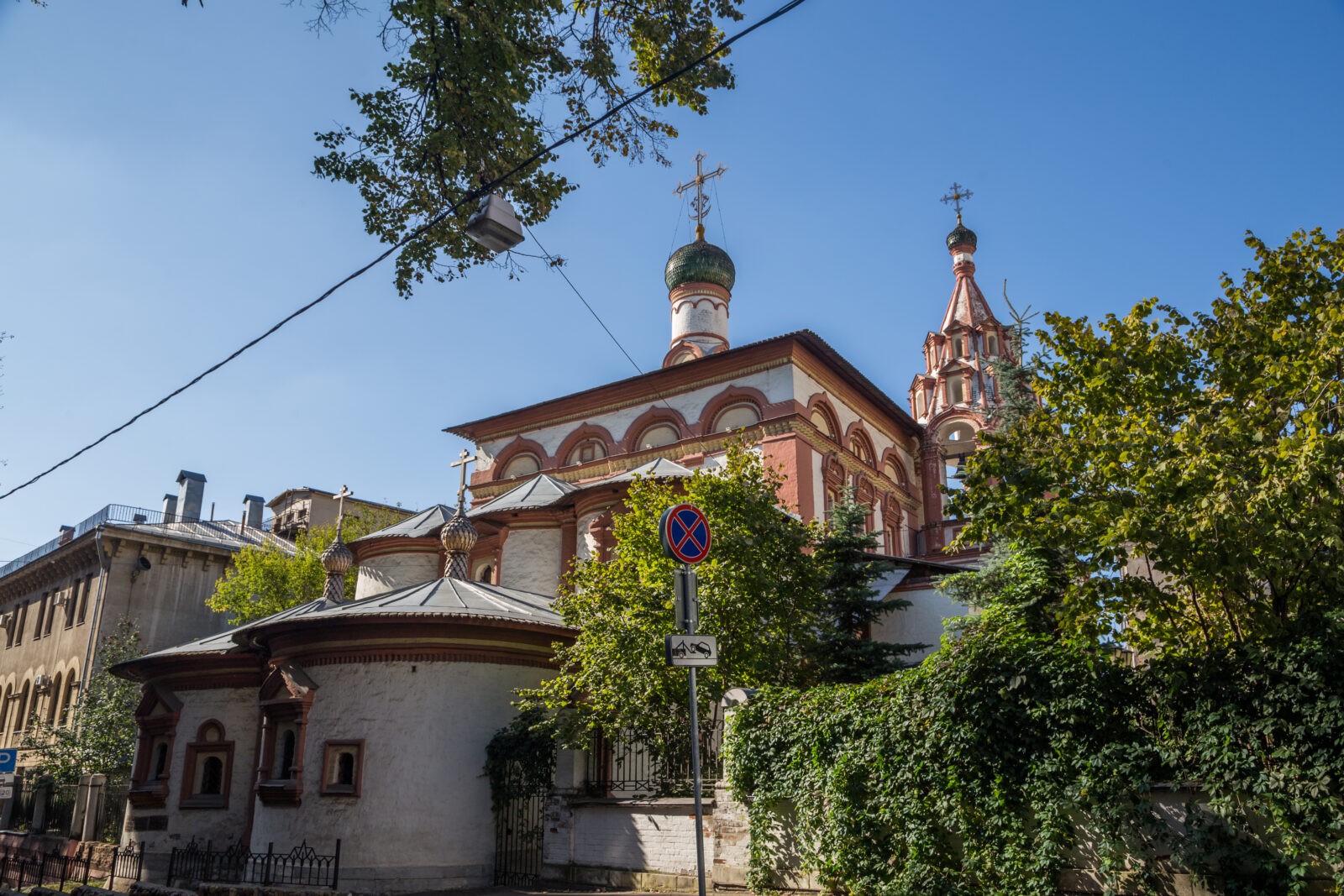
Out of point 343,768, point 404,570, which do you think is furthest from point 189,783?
point 404,570

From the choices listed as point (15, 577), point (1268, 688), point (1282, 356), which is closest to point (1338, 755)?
point (1268, 688)

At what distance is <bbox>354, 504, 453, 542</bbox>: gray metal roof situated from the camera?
80.2 ft

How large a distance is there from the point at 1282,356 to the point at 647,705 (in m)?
8.53

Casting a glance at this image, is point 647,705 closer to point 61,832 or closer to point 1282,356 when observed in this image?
point 1282,356

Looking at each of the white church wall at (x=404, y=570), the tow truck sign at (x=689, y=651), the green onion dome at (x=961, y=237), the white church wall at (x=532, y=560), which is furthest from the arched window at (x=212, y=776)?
the green onion dome at (x=961, y=237)

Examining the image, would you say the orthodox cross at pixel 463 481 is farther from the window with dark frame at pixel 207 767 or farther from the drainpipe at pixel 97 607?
the drainpipe at pixel 97 607

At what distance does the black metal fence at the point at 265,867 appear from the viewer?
14023 mm


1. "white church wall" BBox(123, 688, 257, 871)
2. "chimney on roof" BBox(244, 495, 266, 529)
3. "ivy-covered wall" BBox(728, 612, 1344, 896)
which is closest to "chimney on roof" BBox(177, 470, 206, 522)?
"chimney on roof" BBox(244, 495, 266, 529)

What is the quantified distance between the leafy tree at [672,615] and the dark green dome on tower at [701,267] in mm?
18628

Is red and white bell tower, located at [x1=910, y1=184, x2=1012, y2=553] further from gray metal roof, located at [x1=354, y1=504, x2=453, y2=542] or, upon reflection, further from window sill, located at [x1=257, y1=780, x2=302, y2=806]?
window sill, located at [x1=257, y1=780, x2=302, y2=806]

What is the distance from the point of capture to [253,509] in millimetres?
44125

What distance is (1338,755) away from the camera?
24.7 ft

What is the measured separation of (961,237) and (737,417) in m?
13.8

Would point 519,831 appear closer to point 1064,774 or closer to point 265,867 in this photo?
point 265,867
